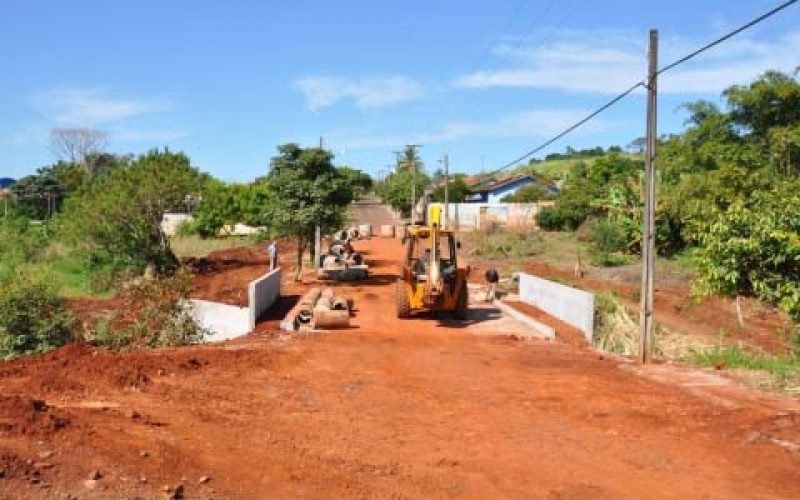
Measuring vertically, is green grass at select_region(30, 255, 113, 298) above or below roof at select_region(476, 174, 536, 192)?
below

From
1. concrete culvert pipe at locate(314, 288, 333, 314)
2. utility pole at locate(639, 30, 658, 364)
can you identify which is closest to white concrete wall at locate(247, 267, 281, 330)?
concrete culvert pipe at locate(314, 288, 333, 314)

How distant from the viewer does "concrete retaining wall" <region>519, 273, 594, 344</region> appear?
21.1 meters

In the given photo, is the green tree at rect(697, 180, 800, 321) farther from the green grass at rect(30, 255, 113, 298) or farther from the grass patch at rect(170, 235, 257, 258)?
the grass patch at rect(170, 235, 257, 258)

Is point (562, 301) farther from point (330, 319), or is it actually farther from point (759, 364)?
point (759, 364)

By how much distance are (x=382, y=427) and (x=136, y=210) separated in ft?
92.5

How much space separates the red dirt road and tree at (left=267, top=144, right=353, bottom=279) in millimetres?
14050

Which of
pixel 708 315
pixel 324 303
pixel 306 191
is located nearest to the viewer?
pixel 324 303

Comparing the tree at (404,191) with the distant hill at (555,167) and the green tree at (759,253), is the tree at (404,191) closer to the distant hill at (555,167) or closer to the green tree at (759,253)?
the distant hill at (555,167)

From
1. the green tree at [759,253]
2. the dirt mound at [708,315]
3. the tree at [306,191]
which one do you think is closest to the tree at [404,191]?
the tree at [306,191]

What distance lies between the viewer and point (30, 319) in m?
19.2

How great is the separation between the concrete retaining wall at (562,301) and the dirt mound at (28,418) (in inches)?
574

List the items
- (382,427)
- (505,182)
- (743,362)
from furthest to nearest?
(505,182)
(743,362)
(382,427)

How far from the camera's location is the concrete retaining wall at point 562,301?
2111 cm

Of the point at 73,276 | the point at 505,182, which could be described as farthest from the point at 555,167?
the point at 73,276
